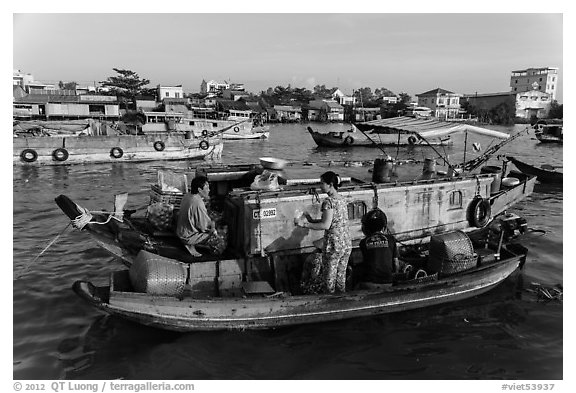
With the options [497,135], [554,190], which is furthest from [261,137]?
[497,135]

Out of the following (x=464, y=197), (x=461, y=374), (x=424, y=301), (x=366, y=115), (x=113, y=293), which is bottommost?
(x=461, y=374)

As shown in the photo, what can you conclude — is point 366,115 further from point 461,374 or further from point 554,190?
point 461,374

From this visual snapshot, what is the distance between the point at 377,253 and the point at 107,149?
86.0ft

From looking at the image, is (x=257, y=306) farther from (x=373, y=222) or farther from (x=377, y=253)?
(x=373, y=222)

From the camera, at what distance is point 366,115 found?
3794 inches

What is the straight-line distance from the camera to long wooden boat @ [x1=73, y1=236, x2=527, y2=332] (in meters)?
7.17

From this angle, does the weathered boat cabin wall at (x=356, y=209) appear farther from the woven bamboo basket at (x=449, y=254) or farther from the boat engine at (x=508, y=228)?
the woven bamboo basket at (x=449, y=254)

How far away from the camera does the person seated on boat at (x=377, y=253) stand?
26.6 feet

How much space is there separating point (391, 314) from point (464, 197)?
458 cm

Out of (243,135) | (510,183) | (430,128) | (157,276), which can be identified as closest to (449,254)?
(430,128)

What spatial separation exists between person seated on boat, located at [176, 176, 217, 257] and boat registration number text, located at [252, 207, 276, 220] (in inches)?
38.6

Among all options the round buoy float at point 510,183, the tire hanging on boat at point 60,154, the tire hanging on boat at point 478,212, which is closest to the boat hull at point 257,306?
the tire hanging on boat at point 478,212

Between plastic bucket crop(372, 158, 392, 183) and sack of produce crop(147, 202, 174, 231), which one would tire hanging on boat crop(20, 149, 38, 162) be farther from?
plastic bucket crop(372, 158, 392, 183)

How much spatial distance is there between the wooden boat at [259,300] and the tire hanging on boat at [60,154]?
76.7 ft
